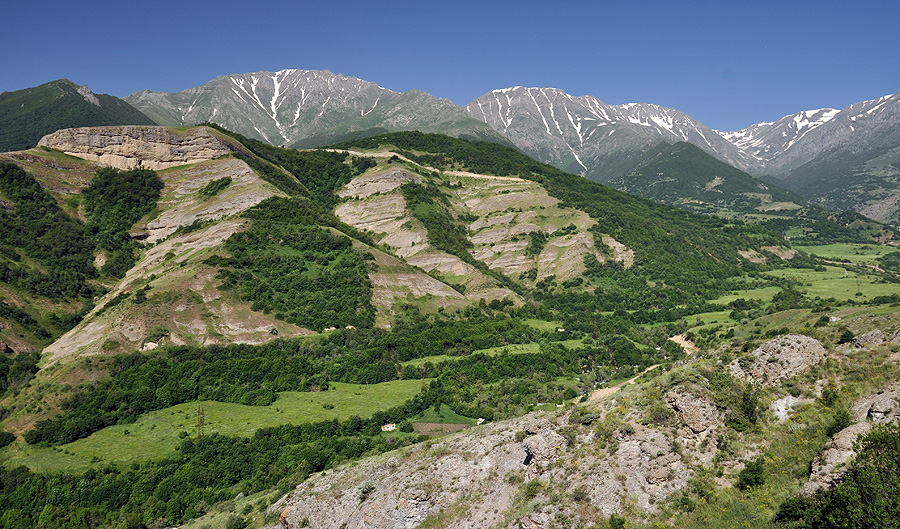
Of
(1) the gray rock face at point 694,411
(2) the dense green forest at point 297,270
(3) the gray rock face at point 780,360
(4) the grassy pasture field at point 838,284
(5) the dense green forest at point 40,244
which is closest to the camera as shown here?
(3) the gray rock face at point 780,360

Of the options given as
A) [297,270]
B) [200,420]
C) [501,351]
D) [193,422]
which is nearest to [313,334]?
[297,270]

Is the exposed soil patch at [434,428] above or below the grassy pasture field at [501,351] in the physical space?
below

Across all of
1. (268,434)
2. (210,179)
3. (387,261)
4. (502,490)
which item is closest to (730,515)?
(502,490)

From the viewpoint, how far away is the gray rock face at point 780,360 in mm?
34625

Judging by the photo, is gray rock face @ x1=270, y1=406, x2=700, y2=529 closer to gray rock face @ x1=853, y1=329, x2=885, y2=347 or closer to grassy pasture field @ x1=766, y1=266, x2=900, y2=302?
gray rock face @ x1=853, y1=329, x2=885, y2=347

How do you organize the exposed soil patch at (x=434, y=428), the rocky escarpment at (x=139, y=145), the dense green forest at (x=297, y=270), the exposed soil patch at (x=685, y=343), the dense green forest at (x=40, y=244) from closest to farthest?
the exposed soil patch at (x=434, y=428)
the exposed soil patch at (x=685, y=343)
the dense green forest at (x=40, y=244)
the dense green forest at (x=297, y=270)
the rocky escarpment at (x=139, y=145)

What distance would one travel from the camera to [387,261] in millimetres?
147500

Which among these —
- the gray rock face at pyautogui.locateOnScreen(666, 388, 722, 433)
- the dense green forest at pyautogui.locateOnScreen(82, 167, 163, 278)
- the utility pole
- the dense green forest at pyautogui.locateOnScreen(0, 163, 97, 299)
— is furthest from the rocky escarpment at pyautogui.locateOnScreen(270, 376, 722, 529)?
the dense green forest at pyautogui.locateOnScreen(82, 167, 163, 278)

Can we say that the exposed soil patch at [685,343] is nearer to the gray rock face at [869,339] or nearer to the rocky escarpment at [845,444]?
the gray rock face at [869,339]

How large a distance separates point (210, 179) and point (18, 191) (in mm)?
47562

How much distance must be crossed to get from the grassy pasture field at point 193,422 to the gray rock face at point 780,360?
71.1m

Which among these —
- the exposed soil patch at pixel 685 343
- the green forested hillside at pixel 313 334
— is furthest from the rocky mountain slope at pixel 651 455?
the exposed soil patch at pixel 685 343

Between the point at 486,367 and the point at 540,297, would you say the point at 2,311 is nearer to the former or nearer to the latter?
the point at 486,367

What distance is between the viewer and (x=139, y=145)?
556 ft
